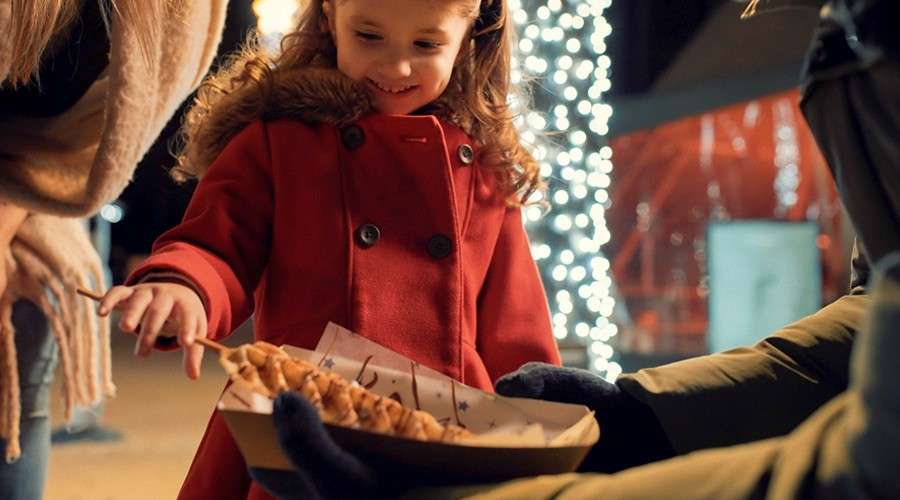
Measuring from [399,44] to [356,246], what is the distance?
223mm

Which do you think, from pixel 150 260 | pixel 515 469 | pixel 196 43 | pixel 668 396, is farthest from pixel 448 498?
pixel 196 43

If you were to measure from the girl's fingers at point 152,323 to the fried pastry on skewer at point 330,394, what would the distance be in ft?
0.32

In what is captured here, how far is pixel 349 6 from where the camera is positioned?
119cm

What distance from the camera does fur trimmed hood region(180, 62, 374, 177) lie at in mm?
1194

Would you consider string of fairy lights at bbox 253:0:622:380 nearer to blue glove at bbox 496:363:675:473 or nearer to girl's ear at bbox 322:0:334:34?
girl's ear at bbox 322:0:334:34

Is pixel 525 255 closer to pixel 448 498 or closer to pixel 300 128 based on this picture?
pixel 300 128

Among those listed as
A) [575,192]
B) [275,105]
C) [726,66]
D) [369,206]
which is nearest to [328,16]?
[275,105]

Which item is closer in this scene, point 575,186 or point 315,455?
point 315,455

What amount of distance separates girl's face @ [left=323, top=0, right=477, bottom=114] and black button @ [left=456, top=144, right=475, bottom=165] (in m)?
0.07

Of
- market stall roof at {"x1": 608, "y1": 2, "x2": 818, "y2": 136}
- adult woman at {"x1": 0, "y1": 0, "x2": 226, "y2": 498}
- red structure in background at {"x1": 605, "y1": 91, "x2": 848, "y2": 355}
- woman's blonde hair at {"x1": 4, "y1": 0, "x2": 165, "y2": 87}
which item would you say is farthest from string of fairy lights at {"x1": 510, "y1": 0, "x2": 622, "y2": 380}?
red structure in background at {"x1": 605, "y1": 91, "x2": 848, "y2": 355}

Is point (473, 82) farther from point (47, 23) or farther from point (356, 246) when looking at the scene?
point (47, 23)

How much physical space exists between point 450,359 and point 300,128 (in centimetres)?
30

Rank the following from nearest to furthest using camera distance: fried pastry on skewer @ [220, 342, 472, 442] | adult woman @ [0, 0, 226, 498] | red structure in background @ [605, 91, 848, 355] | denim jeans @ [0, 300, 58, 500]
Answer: fried pastry on skewer @ [220, 342, 472, 442], adult woman @ [0, 0, 226, 498], denim jeans @ [0, 300, 58, 500], red structure in background @ [605, 91, 848, 355]

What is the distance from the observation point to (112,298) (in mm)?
881
